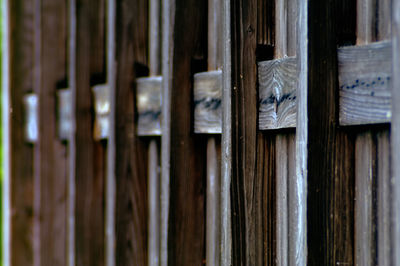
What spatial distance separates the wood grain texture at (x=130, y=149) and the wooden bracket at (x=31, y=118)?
975 mm

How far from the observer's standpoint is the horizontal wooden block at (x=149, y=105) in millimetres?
1914

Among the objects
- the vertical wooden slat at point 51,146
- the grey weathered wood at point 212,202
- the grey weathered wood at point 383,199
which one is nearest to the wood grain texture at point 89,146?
the vertical wooden slat at point 51,146

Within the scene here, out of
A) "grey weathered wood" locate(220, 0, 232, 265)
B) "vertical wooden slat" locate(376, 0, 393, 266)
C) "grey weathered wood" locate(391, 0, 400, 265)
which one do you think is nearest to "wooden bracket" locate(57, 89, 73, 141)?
"grey weathered wood" locate(220, 0, 232, 265)

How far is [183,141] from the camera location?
1.68m

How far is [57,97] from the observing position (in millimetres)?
2643

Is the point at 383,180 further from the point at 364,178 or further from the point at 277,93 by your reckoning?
the point at 277,93

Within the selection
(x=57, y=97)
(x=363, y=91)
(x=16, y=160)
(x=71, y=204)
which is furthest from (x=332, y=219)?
(x=16, y=160)

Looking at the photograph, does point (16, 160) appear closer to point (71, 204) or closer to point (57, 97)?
point (57, 97)

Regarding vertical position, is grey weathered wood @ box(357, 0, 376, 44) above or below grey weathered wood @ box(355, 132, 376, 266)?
above

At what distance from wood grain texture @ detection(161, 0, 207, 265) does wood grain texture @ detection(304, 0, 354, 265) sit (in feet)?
1.85

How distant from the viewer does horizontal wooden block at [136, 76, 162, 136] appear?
191 centimetres

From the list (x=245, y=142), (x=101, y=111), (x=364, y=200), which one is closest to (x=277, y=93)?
(x=245, y=142)

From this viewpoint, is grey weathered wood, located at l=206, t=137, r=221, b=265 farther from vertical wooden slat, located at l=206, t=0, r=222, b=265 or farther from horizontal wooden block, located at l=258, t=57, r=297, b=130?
horizontal wooden block, located at l=258, t=57, r=297, b=130

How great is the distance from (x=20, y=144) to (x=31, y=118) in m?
0.19
